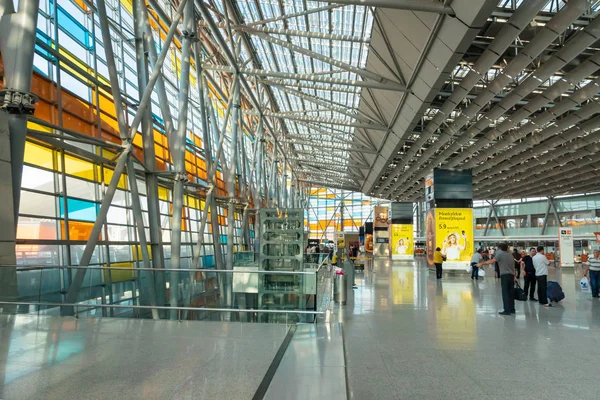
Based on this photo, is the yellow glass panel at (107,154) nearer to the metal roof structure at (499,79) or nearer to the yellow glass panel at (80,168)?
the yellow glass panel at (80,168)

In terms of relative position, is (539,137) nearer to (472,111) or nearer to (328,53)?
(472,111)

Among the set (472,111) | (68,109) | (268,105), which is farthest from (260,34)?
(268,105)

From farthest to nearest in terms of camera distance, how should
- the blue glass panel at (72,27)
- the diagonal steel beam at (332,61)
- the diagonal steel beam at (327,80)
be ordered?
1. the diagonal steel beam at (327,80)
2. the diagonal steel beam at (332,61)
3. the blue glass panel at (72,27)

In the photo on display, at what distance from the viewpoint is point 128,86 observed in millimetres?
18094

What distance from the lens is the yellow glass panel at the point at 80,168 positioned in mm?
13305

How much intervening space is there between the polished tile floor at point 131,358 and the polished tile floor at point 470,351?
130cm

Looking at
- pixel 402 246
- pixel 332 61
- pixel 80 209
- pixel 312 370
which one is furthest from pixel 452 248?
pixel 402 246

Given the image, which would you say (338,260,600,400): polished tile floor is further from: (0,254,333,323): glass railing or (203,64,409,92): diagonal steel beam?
(203,64,409,92): diagonal steel beam

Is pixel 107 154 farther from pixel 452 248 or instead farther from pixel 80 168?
pixel 452 248

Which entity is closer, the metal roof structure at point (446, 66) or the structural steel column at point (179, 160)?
the metal roof structure at point (446, 66)

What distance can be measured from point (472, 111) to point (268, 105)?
21611mm

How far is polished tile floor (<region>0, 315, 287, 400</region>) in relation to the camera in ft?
13.8

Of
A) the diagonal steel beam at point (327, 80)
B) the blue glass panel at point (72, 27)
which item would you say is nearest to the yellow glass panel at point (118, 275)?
the blue glass panel at point (72, 27)

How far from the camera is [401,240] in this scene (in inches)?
1839
